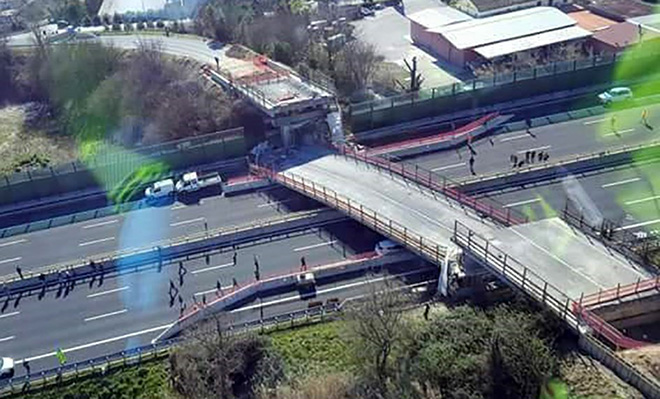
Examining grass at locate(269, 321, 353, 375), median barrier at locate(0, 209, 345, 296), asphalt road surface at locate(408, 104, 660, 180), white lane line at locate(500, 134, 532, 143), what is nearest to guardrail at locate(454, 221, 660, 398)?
grass at locate(269, 321, 353, 375)

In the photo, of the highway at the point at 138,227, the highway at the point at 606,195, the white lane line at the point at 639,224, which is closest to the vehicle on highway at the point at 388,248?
the highway at the point at 138,227

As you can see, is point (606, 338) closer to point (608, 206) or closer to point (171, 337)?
point (608, 206)

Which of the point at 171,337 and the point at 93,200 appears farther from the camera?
the point at 93,200

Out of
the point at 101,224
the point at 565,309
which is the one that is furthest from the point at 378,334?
the point at 101,224

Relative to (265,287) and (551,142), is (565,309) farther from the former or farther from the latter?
(551,142)

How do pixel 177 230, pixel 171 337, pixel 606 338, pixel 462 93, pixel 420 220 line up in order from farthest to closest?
pixel 462 93 → pixel 177 230 → pixel 420 220 → pixel 171 337 → pixel 606 338

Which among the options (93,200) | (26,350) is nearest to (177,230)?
(93,200)
